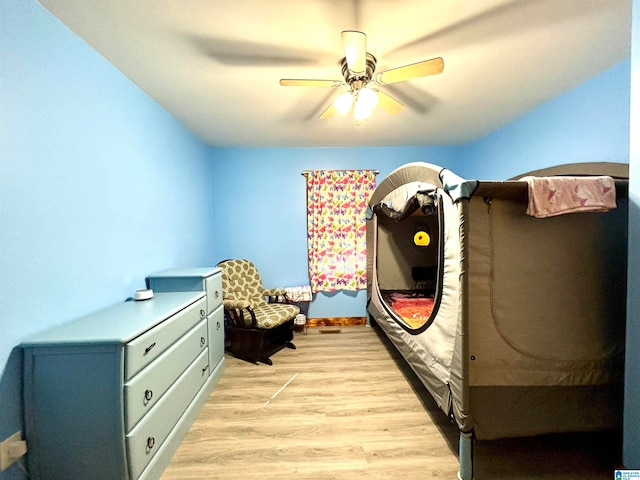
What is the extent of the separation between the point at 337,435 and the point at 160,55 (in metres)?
2.70

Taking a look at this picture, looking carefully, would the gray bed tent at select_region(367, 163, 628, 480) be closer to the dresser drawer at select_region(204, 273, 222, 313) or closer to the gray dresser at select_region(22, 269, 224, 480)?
the gray dresser at select_region(22, 269, 224, 480)

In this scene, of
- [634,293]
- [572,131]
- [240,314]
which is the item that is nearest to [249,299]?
[240,314]

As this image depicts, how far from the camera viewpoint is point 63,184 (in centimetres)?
129

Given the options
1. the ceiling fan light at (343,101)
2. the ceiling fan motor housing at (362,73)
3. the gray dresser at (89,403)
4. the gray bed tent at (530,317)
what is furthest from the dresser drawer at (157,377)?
the ceiling fan motor housing at (362,73)

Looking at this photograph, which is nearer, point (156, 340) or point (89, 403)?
point (89, 403)

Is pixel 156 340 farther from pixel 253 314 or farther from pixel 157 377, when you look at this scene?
pixel 253 314

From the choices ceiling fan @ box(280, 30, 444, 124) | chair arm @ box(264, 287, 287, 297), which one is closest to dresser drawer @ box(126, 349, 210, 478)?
chair arm @ box(264, 287, 287, 297)

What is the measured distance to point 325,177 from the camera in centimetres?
332

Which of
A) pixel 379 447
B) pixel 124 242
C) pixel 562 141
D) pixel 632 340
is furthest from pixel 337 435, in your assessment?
pixel 562 141

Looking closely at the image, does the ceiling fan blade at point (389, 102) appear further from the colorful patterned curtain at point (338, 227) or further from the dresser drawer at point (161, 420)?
the dresser drawer at point (161, 420)

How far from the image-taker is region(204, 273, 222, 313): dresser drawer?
6.69 feet

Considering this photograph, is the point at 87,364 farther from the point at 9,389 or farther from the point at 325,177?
the point at 325,177

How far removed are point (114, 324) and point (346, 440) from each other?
1496mm

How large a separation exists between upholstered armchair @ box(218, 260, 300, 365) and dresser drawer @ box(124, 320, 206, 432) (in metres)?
0.67
